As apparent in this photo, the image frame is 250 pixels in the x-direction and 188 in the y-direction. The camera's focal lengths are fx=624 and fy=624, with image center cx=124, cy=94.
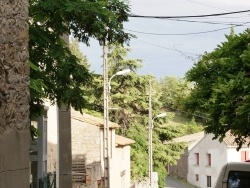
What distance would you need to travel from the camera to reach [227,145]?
208 ft

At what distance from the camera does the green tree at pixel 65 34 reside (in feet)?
34.8

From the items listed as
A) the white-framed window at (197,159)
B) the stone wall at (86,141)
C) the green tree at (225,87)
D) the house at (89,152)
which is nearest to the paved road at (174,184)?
the white-framed window at (197,159)

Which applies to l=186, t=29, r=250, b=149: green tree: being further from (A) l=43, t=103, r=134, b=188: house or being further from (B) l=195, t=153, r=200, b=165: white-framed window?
(B) l=195, t=153, r=200, b=165: white-framed window

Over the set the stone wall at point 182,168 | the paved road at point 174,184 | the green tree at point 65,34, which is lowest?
the paved road at point 174,184

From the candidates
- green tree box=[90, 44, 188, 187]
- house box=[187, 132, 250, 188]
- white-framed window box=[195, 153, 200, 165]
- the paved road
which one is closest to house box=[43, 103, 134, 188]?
green tree box=[90, 44, 188, 187]

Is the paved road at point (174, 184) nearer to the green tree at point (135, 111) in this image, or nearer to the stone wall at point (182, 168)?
the stone wall at point (182, 168)

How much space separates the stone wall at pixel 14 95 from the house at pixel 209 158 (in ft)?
192

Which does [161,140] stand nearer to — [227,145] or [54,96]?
[227,145]

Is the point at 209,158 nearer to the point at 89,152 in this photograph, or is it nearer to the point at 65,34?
the point at 89,152

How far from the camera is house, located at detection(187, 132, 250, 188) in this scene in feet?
211

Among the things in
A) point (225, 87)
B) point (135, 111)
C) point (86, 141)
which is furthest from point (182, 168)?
point (225, 87)

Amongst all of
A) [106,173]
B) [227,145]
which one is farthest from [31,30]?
[227,145]

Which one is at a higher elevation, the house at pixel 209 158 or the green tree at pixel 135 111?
the green tree at pixel 135 111

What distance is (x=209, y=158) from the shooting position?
2768 inches
